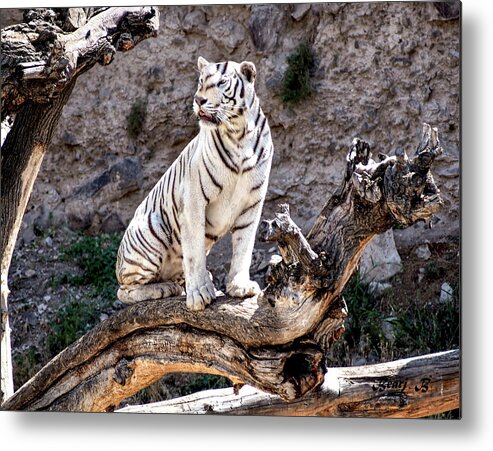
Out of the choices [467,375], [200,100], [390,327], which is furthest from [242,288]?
[390,327]

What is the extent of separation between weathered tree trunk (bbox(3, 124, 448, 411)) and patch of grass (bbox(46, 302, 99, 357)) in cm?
106

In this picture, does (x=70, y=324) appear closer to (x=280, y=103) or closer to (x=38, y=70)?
(x=280, y=103)

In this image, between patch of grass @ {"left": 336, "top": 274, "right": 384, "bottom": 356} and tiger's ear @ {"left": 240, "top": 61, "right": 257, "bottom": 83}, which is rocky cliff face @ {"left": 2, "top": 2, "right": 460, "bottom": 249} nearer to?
patch of grass @ {"left": 336, "top": 274, "right": 384, "bottom": 356}

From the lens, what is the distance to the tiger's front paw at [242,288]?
10.5 feet

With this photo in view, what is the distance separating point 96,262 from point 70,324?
1.25 ft

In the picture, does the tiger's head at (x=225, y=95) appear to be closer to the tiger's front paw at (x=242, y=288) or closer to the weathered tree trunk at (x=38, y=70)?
the tiger's front paw at (x=242, y=288)

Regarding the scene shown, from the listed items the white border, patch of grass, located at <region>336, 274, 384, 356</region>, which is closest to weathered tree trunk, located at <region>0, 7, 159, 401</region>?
the white border

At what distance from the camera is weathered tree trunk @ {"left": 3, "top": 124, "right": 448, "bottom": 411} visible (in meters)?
2.76

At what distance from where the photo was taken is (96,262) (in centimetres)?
504

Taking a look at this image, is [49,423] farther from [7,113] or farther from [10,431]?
[7,113]

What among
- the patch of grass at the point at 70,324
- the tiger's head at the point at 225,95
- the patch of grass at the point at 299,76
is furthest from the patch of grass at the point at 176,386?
the tiger's head at the point at 225,95

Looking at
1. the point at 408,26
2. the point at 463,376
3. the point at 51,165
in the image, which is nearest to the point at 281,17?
the point at 408,26

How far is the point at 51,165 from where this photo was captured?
5.30m

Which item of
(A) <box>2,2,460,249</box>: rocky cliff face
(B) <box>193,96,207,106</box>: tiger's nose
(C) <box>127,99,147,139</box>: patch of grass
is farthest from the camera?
(C) <box>127,99,147,139</box>: patch of grass
